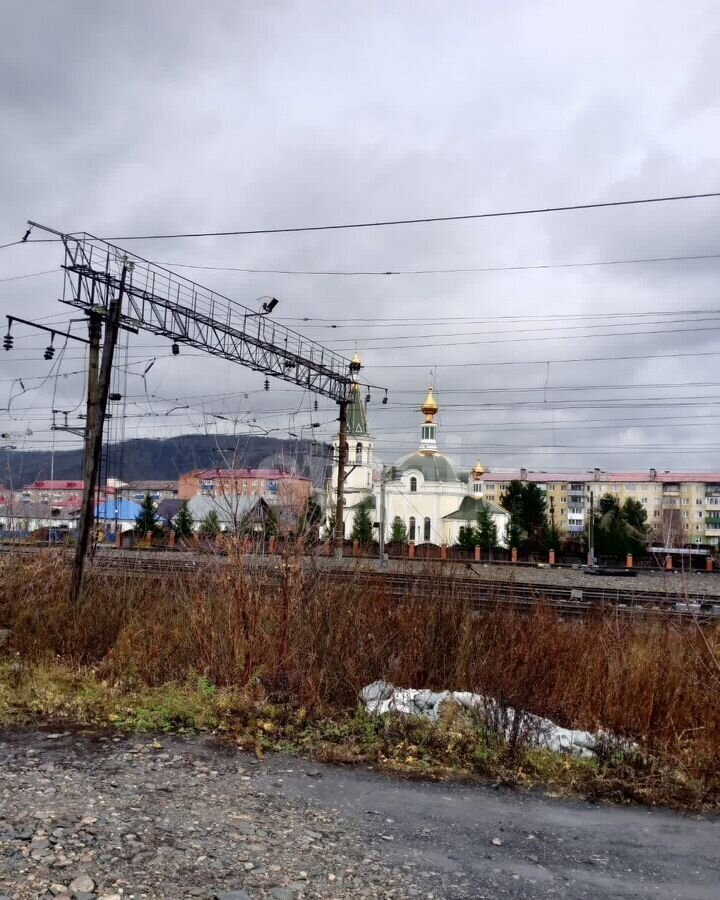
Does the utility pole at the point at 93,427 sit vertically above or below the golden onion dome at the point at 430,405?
below

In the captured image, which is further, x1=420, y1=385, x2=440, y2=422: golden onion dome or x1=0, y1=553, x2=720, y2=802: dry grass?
x1=420, y1=385, x2=440, y2=422: golden onion dome

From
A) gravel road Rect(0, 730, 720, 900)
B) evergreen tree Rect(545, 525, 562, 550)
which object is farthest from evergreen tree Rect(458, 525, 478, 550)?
gravel road Rect(0, 730, 720, 900)

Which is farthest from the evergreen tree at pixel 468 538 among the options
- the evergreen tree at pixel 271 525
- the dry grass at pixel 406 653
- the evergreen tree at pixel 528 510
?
the dry grass at pixel 406 653

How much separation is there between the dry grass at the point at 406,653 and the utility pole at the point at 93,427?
2.36 metres

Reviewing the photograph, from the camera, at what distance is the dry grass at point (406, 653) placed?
7.69 m

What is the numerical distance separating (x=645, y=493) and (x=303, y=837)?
120m

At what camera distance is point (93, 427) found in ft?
49.0

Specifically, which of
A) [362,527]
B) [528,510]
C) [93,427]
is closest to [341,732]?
[93,427]

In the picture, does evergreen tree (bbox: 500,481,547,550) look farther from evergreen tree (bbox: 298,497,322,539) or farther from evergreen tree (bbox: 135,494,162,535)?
evergreen tree (bbox: 298,497,322,539)

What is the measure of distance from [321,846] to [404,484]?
238ft

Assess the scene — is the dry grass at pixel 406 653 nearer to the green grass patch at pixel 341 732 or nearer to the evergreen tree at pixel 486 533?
the green grass patch at pixel 341 732

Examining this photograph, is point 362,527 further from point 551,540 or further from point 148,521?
point 148,521

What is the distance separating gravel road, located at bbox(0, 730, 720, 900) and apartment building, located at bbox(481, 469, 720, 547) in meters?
102

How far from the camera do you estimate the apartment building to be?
111875 mm
